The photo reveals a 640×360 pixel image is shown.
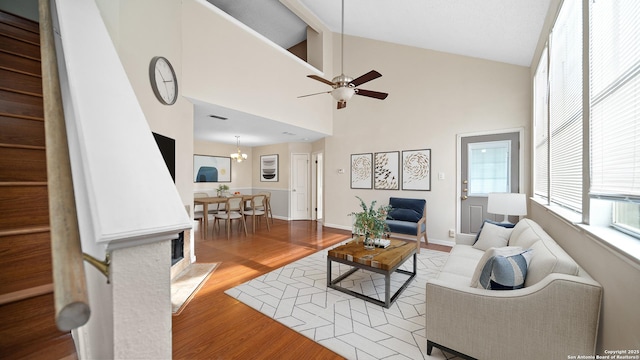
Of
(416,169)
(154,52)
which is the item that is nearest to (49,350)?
(154,52)

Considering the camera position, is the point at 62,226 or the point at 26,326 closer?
the point at 62,226

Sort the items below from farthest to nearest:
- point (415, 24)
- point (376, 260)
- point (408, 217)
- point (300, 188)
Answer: point (300, 188), point (408, 217), point (415, 24), point (376, 260)

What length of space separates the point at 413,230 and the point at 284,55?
3.86 metres

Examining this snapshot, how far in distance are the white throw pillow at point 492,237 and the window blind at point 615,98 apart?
4.78ft

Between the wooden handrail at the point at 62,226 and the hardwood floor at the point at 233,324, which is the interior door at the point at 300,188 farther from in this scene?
the wooden handrail at the point at 62,226

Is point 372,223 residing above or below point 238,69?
below

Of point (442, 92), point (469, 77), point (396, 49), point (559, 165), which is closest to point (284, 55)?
point (396, 49)

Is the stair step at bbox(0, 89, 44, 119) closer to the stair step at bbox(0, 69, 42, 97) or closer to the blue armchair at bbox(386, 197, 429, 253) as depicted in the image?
the stair step at bbox(0, 69, 42, 97)

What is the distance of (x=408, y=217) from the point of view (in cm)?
449

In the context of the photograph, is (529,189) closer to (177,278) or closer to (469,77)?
(469,77)

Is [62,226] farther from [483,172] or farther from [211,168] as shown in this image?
[211,168]

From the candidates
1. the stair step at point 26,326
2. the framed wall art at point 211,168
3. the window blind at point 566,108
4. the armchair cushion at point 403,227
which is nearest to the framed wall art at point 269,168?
the framed wall art at point 211,168

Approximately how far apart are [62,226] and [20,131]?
1.68m

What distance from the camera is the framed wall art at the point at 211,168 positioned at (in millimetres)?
6605
